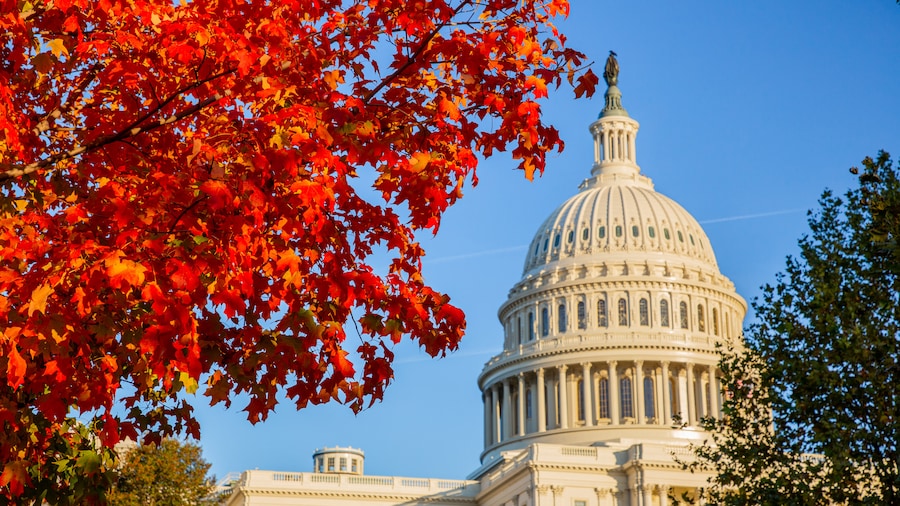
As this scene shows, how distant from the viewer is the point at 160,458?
57.8 meters

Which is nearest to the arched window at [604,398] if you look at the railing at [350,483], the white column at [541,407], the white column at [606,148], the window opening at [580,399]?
the window opening at [580,399]

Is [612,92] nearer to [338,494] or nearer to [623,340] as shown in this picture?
[623,340]

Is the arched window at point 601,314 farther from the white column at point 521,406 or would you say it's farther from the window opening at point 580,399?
the white column at point 521,406

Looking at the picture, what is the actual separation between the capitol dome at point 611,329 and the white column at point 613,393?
102mm

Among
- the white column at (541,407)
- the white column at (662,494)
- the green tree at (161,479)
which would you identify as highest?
the white column at (541,407)

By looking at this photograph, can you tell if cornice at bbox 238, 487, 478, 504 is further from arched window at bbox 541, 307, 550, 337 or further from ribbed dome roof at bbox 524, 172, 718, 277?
ribbed dome roof at bbox 524, 172, 718, 277

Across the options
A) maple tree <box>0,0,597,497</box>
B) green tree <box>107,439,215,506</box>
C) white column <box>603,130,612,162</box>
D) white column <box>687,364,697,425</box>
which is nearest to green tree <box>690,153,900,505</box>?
maple tree <box>0,0,597,497</box>

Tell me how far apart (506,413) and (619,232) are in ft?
68.7

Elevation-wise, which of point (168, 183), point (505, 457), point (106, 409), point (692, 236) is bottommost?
point (106, 409)

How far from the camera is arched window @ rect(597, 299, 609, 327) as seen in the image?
120 m

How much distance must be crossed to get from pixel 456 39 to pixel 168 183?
10.1 ft

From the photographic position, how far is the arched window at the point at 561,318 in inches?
4776

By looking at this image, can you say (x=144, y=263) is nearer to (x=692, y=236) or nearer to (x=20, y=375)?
(x=20, y=375)

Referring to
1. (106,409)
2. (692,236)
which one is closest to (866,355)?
(106,409)
